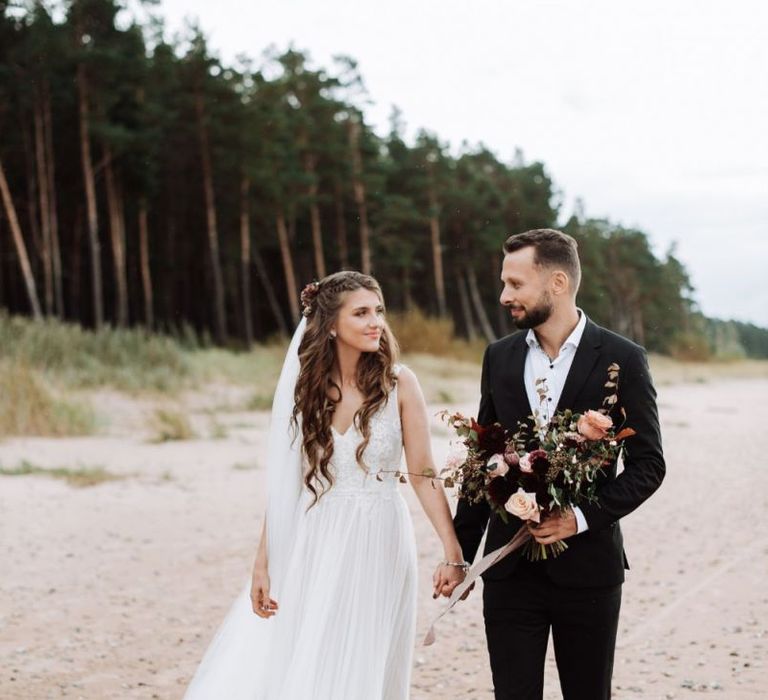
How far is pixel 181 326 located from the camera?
51.2 meters

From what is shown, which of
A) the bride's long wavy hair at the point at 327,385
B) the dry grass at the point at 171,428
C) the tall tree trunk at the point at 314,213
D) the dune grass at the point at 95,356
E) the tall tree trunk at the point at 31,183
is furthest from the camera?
the tall tree trunk at the point at 314,213

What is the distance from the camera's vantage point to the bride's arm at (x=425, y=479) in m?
4.48

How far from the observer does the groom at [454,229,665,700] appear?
4.07 meters

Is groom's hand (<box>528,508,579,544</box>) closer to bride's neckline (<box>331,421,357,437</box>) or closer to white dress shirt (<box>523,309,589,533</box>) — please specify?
white dress shirt (<box>523,309,589,533</box>)

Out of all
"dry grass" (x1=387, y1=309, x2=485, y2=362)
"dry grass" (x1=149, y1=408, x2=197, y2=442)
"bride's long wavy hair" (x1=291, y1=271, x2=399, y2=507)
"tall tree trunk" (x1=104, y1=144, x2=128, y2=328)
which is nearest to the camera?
"bride's long wavy hair" (x1=291, y1=271, x2=399, y2=507)

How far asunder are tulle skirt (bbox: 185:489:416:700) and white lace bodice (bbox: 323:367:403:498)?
3cm

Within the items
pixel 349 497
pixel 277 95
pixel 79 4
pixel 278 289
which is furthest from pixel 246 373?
pixel 278 289

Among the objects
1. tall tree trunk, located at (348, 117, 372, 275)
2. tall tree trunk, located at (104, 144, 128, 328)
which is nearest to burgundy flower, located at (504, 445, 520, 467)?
tall tree trunk, located at (104, 144, 128, 328)

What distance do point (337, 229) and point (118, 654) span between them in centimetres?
4337

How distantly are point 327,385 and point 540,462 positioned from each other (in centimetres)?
140

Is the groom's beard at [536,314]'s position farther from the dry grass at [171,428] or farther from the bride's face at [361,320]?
the dry grass at [171,428]

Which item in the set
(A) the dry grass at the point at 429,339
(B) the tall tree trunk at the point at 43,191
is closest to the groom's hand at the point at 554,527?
(B) the tall tree trunk at the point at 43,191

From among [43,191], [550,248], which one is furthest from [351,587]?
[43,191]

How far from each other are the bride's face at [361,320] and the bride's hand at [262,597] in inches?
43.7
